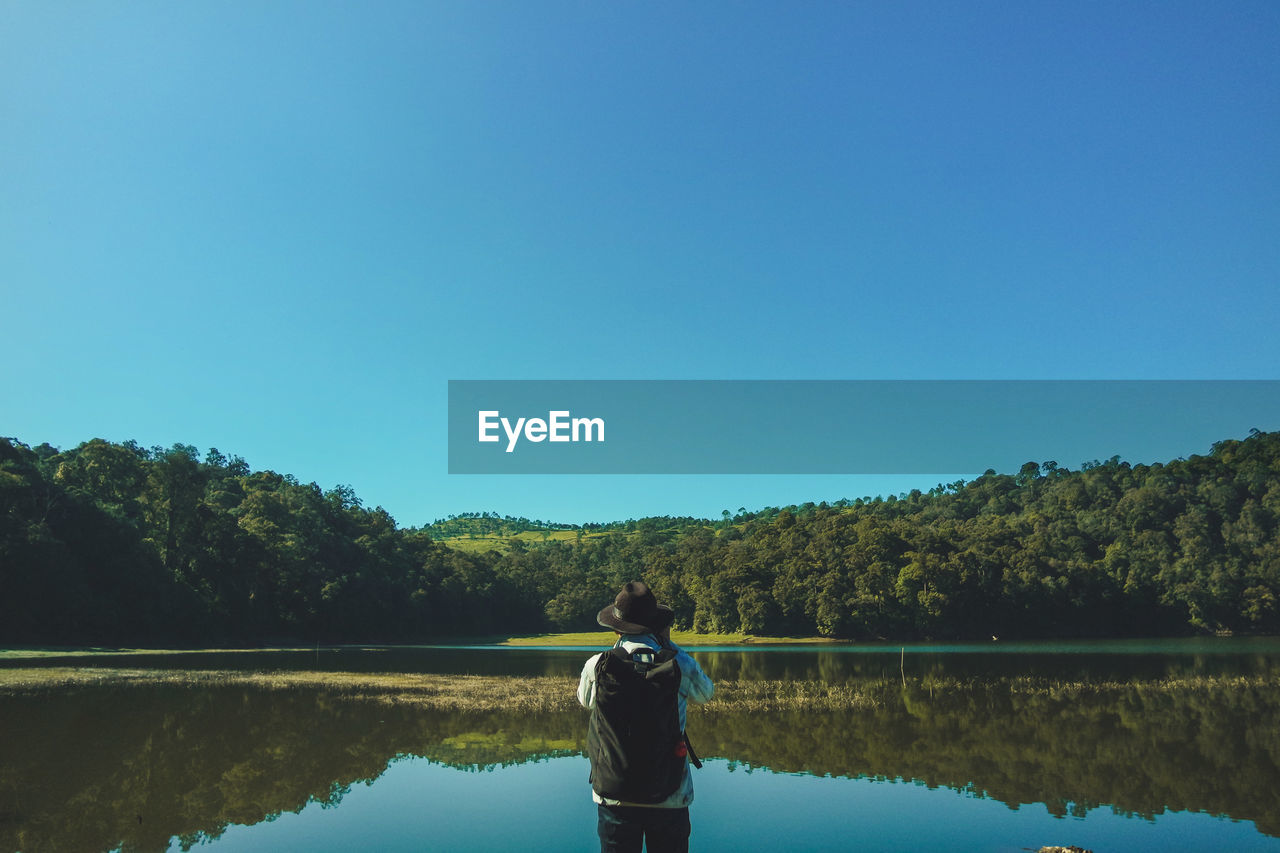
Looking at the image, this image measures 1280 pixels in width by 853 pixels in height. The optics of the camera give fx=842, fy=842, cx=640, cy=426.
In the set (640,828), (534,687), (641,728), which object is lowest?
(534,687)

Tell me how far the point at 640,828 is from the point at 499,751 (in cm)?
1378

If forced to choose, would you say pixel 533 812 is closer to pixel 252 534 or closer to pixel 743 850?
pixel 743 850

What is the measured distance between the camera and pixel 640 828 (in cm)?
536

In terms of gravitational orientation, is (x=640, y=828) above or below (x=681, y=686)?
below

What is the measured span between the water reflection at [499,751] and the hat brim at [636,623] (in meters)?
8.82

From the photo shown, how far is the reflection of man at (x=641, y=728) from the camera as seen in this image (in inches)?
204

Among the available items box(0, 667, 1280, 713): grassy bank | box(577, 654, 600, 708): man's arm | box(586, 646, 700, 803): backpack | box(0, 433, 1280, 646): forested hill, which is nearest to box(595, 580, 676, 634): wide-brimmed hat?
box(586, 646, 700, 803): backpack

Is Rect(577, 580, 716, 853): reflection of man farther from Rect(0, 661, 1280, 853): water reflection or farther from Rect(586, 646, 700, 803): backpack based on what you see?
Rect(0, 661, 1280, 853): water reflection

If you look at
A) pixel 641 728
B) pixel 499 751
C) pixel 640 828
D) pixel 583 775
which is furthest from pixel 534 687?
pixel 641 728

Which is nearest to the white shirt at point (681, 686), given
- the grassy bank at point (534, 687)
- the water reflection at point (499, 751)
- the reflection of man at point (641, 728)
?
the reflection of man at point (641, 728)

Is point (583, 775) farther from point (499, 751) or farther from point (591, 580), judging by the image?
point (591, 580)

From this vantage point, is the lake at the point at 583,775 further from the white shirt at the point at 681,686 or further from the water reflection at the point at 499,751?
the white shirt at the point at 681,686

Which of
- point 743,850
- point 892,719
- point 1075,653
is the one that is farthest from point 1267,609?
point 743,850

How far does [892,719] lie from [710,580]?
8353cm
